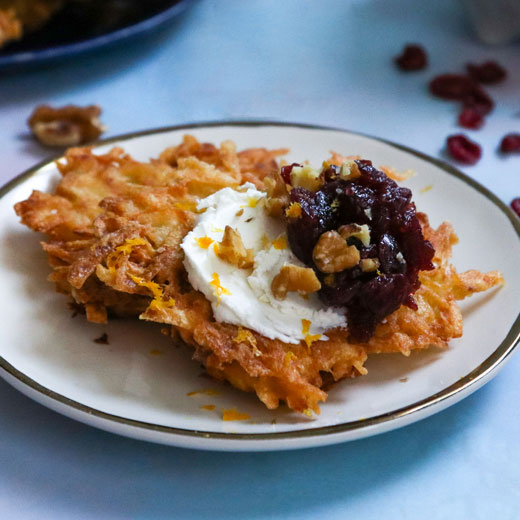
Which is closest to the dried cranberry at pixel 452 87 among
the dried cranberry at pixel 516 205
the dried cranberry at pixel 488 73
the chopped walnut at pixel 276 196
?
the dried cranberry at pixel 488 73

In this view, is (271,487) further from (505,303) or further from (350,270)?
(505,303)

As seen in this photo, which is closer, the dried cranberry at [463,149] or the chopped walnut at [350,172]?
the chopped walnut at [350,172]

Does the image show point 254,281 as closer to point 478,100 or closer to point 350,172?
point 350,172

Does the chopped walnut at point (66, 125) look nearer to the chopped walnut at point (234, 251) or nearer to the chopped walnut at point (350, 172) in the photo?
the chopped walnut at point (234, 251)

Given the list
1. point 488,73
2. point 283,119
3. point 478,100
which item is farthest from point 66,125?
point 488,73

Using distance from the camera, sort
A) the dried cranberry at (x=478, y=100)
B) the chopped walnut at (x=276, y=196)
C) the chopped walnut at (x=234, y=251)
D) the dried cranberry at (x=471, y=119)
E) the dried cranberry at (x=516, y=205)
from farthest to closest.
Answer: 1. the dried cranberry at (x=478, y=100)
2. the dried cranberry at (x=471, y=119)
3. the dried cranberry at (x=516, y=205)
4. the chopped walnut at (x=276, y=196)
5. the chopped walnut at (x=234, y=251)

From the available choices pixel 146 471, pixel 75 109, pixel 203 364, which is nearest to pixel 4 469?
pixel 146 471
